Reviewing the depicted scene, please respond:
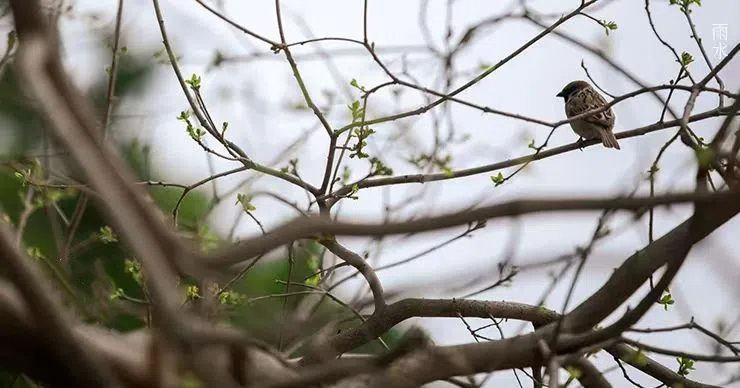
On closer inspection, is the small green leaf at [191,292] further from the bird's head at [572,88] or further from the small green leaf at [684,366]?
the bird's head at [572,88]

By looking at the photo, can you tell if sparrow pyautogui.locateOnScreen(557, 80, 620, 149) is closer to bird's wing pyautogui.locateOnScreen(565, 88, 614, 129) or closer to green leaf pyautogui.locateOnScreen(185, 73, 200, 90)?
bird's wing pyautogui.locateOnScreen(565, 88, 614, 129)

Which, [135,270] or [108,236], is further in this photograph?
[108,236]

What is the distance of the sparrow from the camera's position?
408cm

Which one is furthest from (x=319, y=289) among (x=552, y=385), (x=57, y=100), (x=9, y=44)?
(x=57, y=100)

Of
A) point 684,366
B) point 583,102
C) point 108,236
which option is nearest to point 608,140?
point 583,102

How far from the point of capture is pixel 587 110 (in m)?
4.37

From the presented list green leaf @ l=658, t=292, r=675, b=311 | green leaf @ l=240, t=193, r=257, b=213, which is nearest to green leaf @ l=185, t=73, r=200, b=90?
green leaf @ l=240, t=193, r=257, b=213

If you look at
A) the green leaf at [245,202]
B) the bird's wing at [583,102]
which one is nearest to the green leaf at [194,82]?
the green leaf at [245,202]

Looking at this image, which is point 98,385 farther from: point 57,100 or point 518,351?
point 518,351

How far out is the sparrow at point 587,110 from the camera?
408cm

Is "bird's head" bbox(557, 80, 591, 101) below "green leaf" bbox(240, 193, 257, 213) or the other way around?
the other way around

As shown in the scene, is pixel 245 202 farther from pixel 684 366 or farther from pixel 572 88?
pixel 572 88

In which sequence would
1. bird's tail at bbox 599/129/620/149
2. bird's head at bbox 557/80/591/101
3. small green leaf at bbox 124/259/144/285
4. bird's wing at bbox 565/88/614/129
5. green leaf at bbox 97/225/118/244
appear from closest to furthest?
small green leaf at bbox 124/259/144/285 < green leaf at bbox 97/225/118/244 < bird's tail at bbox 599/129/620/149 < bird's wing at bbox 565/88/614/129 < bird's head at bbox 557/80/591/101

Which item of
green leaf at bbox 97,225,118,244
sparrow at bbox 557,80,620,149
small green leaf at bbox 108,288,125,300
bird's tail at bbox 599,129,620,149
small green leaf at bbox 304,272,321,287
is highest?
sparrow at bbox 557,80,620,149
